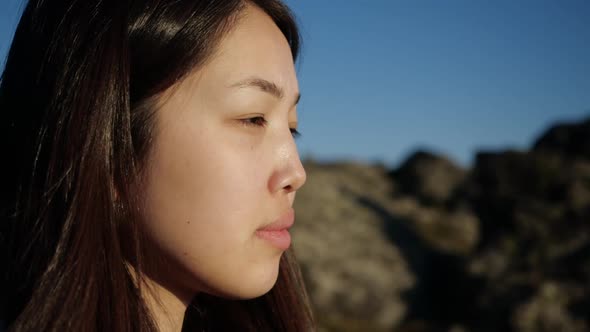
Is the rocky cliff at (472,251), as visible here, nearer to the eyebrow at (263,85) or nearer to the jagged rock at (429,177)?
the jagged rock at (429,177)

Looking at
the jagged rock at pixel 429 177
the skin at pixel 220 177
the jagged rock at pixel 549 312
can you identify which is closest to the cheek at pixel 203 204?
the skin at pixel 220 177

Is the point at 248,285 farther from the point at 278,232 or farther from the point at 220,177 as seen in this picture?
the point at 220,177

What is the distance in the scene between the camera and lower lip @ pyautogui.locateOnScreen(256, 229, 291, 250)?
1881 millimetres

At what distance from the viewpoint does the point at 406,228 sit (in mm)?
14430

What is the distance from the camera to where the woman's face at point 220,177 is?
69.4 inches

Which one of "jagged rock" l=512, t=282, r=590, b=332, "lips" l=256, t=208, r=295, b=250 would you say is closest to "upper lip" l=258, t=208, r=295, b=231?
"lips" l=256, t=208, r=295, b=250

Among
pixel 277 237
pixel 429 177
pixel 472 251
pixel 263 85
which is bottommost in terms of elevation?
pixel 277 237

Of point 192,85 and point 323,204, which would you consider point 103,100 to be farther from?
point 323,204

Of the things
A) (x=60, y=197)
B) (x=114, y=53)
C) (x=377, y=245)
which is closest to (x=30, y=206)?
(x=60, y=197)

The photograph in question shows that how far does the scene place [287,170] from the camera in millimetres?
1941

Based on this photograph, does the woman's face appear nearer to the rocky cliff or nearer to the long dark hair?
the long dark hair

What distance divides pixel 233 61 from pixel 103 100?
1.46 ft

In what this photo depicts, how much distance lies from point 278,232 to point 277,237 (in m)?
0.02

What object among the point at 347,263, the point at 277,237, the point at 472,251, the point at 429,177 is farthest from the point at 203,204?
the point at 429,177
